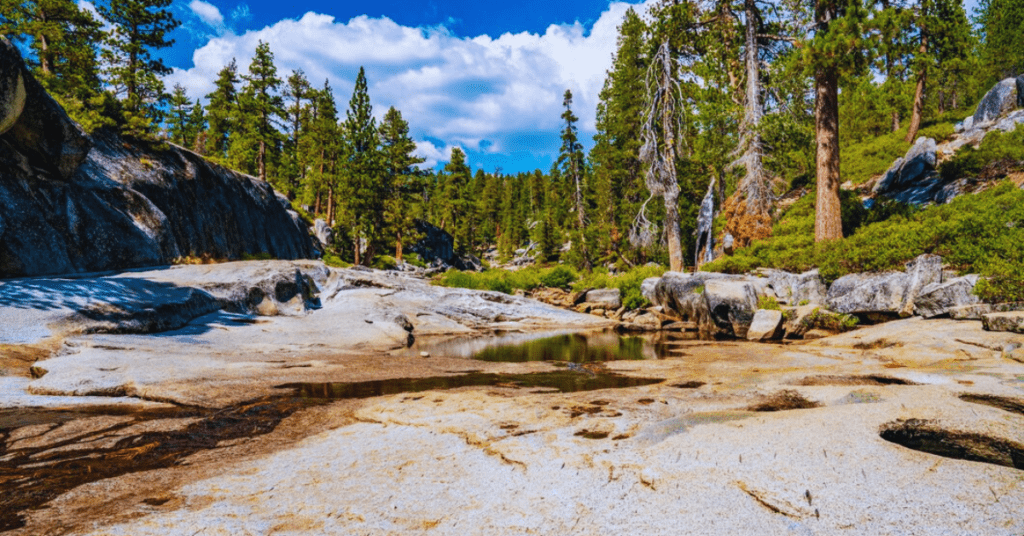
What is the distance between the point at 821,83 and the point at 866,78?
1489 mm

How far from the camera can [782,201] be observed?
2594 centimetres

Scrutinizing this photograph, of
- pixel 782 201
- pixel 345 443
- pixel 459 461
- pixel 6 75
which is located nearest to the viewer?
pixel 459 461

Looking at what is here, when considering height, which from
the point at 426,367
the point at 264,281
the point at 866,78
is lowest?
the point at 426,367

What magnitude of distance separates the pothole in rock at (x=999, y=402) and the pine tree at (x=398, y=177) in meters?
37.2

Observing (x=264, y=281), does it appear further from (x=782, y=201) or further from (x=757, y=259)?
(x=782, y=201)

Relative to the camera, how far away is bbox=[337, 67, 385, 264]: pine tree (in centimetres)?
3647

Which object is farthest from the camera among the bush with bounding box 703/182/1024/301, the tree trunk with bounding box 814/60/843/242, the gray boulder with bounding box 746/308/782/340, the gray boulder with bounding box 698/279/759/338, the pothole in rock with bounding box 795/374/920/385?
the tree trunk with bounding box 814/60/843/242

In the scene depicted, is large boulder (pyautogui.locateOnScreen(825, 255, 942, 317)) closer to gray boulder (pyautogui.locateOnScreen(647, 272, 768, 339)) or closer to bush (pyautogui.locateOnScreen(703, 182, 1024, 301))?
bush (pyautogui.locateOnScreen(703, 182, 1024, 301))

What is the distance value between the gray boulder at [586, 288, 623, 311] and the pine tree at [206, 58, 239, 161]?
1316 inches

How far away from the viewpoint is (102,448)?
13.6ft

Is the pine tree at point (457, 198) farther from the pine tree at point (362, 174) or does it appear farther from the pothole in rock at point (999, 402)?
the pothole in rock at point (999, 402)

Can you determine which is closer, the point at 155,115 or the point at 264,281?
the point at 264,281

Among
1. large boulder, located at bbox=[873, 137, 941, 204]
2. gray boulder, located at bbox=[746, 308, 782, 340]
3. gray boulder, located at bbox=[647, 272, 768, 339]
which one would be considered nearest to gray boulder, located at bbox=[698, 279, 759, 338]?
gray boulder, located at bbox=[647, 272, 768, 339]

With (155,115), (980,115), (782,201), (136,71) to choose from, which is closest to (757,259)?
(782,201)
